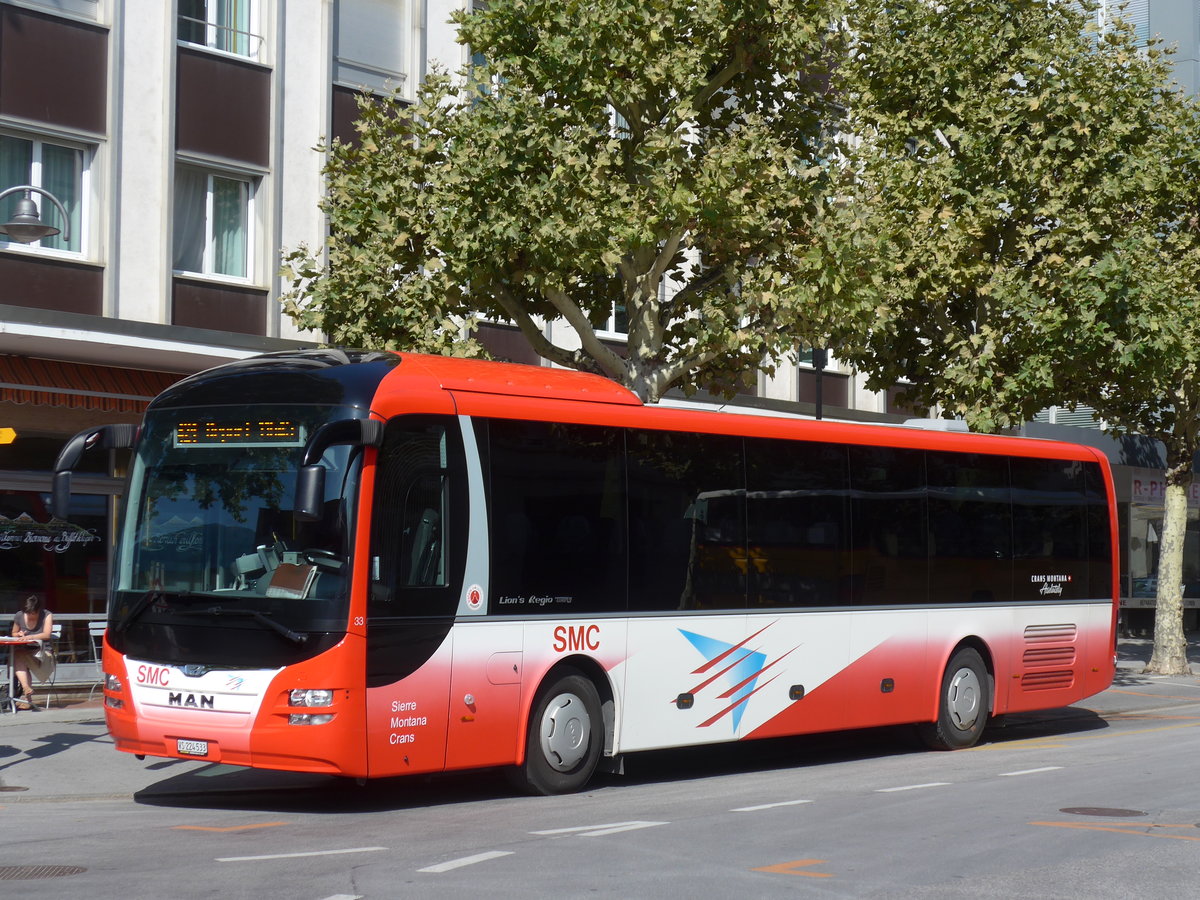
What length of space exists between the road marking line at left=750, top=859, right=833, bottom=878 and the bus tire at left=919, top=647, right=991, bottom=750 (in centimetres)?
729

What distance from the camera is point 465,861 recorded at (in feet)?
28.9

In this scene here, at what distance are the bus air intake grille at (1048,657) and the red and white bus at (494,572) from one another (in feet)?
5.64

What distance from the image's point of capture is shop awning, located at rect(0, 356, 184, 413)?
60.5 feet

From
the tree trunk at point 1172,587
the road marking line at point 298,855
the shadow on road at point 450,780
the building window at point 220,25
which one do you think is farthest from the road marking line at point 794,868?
the tree trunk at point 1172,587

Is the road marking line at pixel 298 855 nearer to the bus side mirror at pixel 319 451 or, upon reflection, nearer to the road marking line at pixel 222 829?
the road marking line at pixel 222 829

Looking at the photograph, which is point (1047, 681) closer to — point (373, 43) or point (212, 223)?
point (212, 223)

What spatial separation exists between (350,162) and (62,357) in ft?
13.4

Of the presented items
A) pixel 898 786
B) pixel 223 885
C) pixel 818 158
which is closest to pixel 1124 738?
pixel 898 786

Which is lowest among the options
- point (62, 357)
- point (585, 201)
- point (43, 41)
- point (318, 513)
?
point (318, 513)

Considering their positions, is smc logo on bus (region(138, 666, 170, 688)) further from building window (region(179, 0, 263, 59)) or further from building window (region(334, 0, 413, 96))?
building window (region(334, 0, 413, 96))

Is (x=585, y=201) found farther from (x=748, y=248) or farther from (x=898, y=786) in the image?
(x=898, y=786)

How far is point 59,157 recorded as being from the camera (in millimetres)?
19719

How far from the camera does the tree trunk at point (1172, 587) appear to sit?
26422 mm

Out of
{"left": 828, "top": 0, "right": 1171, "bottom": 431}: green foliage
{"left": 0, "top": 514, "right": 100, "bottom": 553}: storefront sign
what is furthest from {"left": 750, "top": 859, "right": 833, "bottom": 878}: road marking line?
{"left": 828, "top": 0, "right": 1171, "bottom": 431}: green foliage
